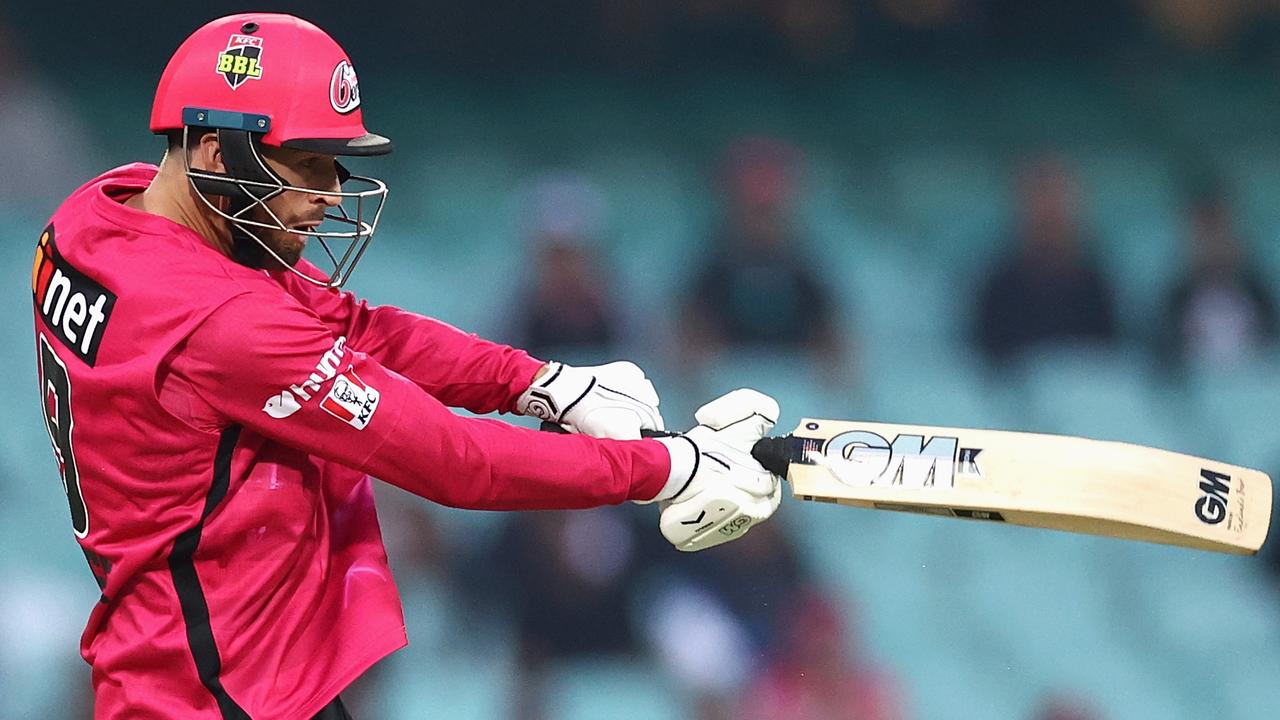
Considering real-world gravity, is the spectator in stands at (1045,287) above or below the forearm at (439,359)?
above

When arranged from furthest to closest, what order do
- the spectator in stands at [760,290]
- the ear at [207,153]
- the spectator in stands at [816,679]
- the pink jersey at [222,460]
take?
the spectator in stands at [760,290] < the spectator in stands at [816,679] < the ear at [207,153] < the pink jersey at [222,460]

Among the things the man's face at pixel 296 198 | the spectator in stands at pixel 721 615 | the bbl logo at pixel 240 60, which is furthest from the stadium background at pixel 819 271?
the bbl logo at pixel 240 60

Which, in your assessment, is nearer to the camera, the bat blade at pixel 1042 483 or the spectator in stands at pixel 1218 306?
the bat blade at pixel 1042 483

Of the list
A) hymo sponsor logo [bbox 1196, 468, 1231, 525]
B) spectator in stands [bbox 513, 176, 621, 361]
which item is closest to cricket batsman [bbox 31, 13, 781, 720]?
hymo sponsor logo [bbox 1196, 468, 1231, 525]

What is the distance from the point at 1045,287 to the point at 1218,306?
0.45m

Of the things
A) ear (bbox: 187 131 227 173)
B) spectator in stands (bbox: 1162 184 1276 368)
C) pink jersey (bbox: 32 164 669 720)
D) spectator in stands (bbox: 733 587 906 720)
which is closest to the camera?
pink jersey (bbox: 32 164 669 720)

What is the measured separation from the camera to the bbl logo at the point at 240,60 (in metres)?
1.75

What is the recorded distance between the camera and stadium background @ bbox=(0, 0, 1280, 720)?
12.4 feet

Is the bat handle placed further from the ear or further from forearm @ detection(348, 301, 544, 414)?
the ear

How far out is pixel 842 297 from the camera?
4.14 meters

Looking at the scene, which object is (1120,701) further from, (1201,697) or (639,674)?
(639,674)

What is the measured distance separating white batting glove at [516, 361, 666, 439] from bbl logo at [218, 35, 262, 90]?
0.62m

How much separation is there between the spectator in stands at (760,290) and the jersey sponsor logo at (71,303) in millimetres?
2408

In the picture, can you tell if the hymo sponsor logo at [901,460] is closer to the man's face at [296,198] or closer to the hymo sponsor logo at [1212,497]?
the hymo sponsor logo at [1212,497]
